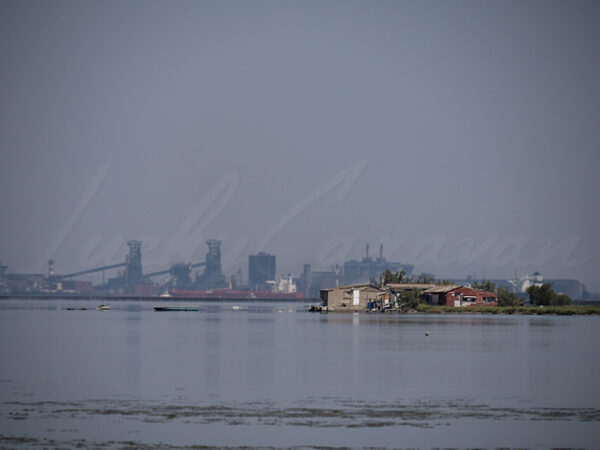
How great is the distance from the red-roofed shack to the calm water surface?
65.6 metres

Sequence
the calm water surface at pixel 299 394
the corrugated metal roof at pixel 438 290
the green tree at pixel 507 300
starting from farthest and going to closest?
the green tree at pixel 507 300
the corrugated metal roof at pixel 438 290
the calm water surface at pixel 299 394

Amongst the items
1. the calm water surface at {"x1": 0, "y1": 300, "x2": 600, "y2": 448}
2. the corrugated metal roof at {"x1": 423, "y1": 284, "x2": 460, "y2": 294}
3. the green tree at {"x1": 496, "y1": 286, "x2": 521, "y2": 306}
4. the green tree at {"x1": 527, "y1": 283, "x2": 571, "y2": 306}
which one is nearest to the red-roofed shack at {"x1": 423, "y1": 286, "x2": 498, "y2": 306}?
the corrugated metal roof at {"x1": 423, "y1": 284, "x2": 460, "y2": 294}

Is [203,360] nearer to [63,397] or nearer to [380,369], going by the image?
[380,369]

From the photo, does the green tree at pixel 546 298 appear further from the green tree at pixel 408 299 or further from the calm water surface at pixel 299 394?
the calm water surface at pixel 299 394

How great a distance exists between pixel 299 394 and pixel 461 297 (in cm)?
9648

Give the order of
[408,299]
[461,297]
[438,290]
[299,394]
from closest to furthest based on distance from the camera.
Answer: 1. [299,394]
2. [461,297]
3. [408,299]
4. [438,290]

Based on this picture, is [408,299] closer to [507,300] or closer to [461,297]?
[461,297]

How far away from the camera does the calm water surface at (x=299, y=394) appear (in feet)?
79.8

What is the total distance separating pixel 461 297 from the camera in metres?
126

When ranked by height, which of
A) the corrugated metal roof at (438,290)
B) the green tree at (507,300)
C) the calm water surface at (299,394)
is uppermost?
the corrugated metal roof at (438,290)

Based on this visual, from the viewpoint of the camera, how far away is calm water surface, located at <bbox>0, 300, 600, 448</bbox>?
2433 centimetres

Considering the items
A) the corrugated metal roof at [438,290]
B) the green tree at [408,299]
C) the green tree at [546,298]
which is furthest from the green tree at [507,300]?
the green tree at [408,299]

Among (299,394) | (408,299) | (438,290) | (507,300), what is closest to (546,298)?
(507,300)

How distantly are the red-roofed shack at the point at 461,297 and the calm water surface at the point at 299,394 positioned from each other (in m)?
65.6
